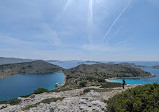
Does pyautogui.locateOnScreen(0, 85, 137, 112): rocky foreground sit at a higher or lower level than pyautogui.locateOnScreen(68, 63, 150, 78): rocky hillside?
higher

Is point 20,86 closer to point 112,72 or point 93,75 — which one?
point 93,75

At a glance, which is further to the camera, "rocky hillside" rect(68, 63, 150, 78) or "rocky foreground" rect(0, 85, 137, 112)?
"rocky hillside" rect(68, 63, 150, 78)

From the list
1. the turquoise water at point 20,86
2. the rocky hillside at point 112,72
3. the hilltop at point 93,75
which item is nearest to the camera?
the turquoise water at point 20,86

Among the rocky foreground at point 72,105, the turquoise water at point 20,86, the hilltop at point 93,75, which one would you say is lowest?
the turquoise water at point 20,86

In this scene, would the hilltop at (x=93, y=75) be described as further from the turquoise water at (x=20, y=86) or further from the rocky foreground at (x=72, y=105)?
the rocky foreground at (x=72, y=105)

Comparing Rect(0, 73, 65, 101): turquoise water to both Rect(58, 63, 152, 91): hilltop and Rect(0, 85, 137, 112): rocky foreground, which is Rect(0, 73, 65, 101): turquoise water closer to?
Rect(58, 63, 152, 91): hilltop

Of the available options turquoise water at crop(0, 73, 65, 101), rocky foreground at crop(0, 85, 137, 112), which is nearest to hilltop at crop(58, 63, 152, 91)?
turquoise water at crop(0, 73, 65, 101)

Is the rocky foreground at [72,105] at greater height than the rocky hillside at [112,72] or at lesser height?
greater

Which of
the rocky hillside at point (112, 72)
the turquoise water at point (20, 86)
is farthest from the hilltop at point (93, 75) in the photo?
the turquoise water at point (20, 86)

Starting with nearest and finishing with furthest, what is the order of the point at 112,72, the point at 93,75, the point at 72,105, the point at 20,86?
the point at 72,105
the point at 20,86
the point at 93,75
the point at 112,72

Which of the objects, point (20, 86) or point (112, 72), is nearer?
point (20, 86)

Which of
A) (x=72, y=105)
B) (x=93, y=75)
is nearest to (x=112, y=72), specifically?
(x=93, y=75)

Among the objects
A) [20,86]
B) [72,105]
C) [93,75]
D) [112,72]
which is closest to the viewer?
[72,105]

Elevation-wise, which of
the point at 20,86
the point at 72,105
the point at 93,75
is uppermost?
the point at 72,105
